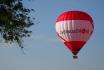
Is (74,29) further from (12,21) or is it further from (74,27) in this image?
(12,21)

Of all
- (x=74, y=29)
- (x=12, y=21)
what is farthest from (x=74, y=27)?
(x=12, y=21)

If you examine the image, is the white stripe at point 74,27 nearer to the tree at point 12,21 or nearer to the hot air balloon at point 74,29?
the hot air balloon at point 74,29

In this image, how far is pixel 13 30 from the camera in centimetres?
2170

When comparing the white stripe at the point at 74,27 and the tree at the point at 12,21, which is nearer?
the tree at the point at 12,21

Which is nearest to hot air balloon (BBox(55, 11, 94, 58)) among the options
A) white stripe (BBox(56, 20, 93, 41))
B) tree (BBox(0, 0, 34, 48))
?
white stripe (BBox(56, 20, 93, 41))

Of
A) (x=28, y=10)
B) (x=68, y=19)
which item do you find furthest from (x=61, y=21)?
(x=28, y=10)

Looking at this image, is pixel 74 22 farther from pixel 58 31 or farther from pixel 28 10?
pixel 28 10

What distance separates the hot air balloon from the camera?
124 ft

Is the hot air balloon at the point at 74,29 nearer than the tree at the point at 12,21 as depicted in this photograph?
No

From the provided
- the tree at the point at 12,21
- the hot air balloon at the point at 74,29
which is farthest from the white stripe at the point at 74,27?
the tree at the point at 12,21

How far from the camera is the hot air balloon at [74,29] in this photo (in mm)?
37875

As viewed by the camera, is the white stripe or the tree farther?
the white stripe

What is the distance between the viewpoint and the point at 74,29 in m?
37.8

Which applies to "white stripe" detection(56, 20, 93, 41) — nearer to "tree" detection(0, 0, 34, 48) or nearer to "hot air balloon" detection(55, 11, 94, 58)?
"hot air balloon" detection(55, 11, 94, 58)
